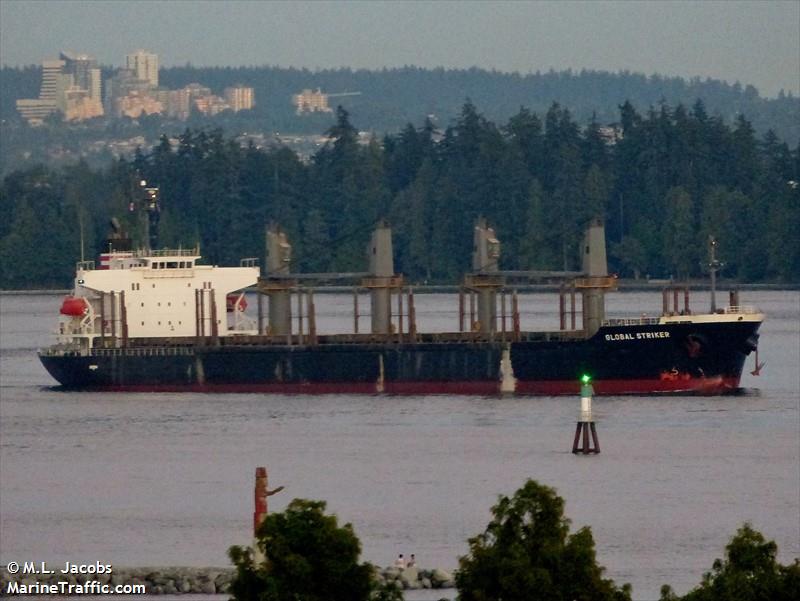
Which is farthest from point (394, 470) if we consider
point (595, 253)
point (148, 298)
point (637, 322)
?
point (148, 298)

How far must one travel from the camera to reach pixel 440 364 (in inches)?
2493

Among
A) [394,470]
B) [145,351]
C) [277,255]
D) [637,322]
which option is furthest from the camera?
[277,255]

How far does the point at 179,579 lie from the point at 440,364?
100 feet

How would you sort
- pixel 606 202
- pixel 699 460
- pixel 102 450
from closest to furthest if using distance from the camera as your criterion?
pixel 699 460 → pixel 102 450 → pixel 606 202

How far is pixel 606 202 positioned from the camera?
14300cm

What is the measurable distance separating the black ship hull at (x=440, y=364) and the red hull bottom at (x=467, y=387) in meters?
0.03

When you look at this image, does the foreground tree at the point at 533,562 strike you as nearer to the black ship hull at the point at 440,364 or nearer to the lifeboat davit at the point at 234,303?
the black ship hull at the point at 440,364

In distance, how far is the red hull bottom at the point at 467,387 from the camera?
61.2 meters

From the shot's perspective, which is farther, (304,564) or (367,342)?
(367,342)

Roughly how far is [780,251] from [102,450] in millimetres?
83672

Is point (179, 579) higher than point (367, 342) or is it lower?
lower

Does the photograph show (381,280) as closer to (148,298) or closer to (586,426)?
(148,298)

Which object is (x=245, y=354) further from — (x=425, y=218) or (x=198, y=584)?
(x=425, y=218)

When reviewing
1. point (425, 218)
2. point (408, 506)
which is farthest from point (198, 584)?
point (425, 218)
